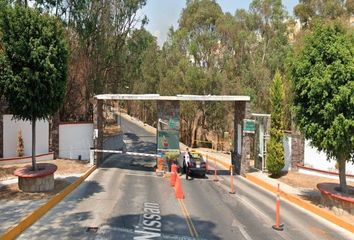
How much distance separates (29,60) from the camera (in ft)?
58.2

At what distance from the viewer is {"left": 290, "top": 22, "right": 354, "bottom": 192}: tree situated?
52.6 feet

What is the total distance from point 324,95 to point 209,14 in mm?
39598

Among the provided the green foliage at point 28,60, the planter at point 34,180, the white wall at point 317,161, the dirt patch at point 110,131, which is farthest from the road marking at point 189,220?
the dirt patch at point 110,131

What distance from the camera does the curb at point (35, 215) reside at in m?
12.1

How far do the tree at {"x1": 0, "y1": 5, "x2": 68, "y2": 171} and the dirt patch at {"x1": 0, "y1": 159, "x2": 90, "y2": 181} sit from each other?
146 inches

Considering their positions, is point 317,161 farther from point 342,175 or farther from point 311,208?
point 311,208

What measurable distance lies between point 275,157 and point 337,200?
8518 millimetres

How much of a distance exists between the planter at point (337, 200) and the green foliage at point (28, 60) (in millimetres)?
12731

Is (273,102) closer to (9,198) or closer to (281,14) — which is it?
(9,198)

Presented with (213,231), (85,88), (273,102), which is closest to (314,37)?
(273,102)

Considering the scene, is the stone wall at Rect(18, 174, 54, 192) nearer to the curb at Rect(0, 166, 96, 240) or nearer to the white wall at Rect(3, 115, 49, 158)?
the curb at Rect(0, 166, 96, 240)

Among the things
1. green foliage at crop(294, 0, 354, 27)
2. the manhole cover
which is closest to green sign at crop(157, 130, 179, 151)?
the manhole cover

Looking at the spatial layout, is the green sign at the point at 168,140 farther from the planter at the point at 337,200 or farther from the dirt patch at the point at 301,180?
the planter at the point at 337,200

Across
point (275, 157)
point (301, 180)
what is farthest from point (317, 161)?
point (275, 157)
